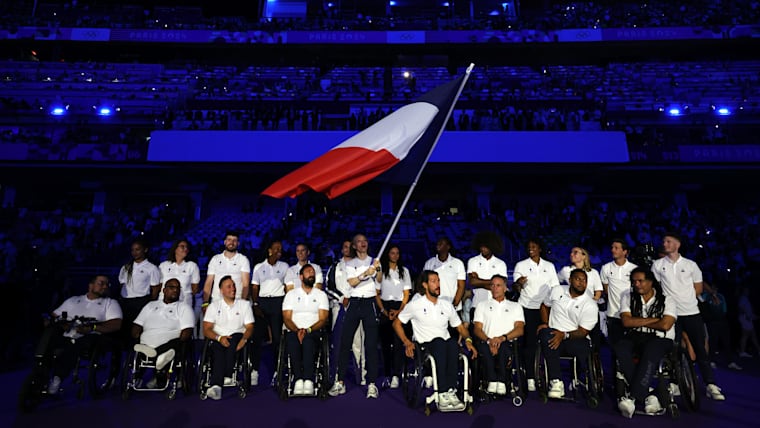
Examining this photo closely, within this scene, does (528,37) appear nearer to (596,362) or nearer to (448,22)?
(448,22)

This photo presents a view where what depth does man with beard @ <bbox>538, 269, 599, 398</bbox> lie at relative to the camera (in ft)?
14.2

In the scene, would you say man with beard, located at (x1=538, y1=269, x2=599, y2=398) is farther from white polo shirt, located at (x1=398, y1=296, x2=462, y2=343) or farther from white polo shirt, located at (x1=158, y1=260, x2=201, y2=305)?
white polo shirt, located at (x1=158, y1=260, x2=201, y2=305)

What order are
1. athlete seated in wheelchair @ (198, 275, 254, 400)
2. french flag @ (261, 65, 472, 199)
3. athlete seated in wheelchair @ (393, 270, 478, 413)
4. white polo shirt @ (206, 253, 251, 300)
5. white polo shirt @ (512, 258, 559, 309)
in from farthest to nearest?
1. white polo shirt @ (206, 253, 251, 300)
2. white polo shirt @ (512, 258, 559, 309)
3. athlete seated in wheelchair @ (198, 275, 254, 400)
4. french flag @ (261, 65, 472, 199)
5. athlete seated in wheelchair @ (393, 270, 478, 413)

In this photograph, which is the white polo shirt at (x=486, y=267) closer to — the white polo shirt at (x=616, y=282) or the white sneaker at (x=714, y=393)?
the white polo shirt at (x=616, y=282)

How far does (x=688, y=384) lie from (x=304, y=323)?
362 cm

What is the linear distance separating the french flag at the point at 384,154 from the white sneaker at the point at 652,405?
288cm

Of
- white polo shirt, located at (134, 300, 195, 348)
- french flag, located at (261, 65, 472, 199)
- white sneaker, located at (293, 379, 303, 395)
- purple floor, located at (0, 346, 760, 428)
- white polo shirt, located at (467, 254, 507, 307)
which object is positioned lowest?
purple floor, located at (0, 346, 760, 428)

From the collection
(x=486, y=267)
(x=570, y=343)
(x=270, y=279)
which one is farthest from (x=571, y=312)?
(x=270, y=279)

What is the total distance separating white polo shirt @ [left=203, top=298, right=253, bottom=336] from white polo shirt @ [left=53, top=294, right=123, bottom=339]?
1.02 m

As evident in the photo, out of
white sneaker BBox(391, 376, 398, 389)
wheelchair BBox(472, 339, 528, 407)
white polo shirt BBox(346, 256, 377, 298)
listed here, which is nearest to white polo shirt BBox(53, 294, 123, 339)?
white polo shirt BBox(346, 256, 377, 298)

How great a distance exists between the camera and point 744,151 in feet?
57.9

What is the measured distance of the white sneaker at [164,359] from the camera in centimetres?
454

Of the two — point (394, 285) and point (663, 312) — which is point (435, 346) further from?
point (663, 312)

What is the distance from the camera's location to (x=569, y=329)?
4.45 metres
